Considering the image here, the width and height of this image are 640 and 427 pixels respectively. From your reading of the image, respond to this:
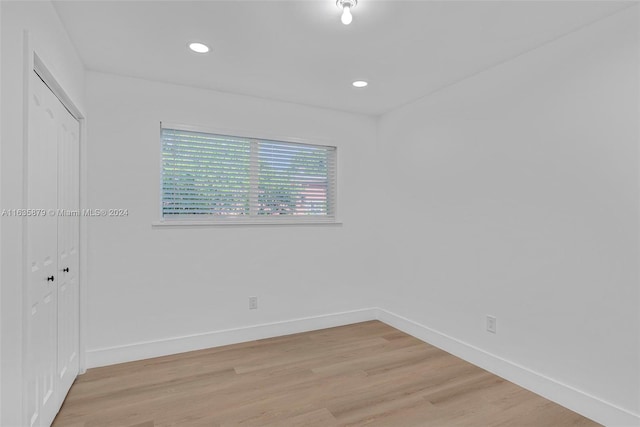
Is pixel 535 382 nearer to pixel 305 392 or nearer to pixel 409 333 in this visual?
pixel 409 333

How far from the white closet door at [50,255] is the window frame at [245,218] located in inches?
25.2

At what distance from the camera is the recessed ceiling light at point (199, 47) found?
242 cm

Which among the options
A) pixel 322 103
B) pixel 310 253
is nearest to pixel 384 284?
pixel 310 253

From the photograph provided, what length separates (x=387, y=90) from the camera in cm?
330

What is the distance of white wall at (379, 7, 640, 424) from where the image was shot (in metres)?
2.04

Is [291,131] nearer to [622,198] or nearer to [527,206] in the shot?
[527,206]

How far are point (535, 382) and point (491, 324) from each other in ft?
1.59

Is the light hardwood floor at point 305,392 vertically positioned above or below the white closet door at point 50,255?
below

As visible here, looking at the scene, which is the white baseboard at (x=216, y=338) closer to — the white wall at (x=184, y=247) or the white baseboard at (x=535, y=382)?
the white wall at (x=184, y=247)

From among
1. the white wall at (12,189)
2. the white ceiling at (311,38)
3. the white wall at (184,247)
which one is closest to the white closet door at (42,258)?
the white wall at (12,189)

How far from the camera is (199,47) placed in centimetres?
245

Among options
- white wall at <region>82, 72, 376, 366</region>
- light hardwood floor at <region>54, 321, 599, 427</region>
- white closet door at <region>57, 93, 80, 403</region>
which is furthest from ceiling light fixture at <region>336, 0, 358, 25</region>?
light hardwood floor at <region>54, 321, 599, 427</region>

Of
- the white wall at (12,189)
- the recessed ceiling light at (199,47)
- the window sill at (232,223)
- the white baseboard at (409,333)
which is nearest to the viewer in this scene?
the white wall at (12,189)

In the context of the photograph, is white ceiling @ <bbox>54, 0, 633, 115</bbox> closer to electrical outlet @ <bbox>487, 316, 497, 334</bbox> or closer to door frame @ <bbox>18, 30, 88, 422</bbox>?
door frame @ <bbox>18, 30, 88, 422</bbox>
